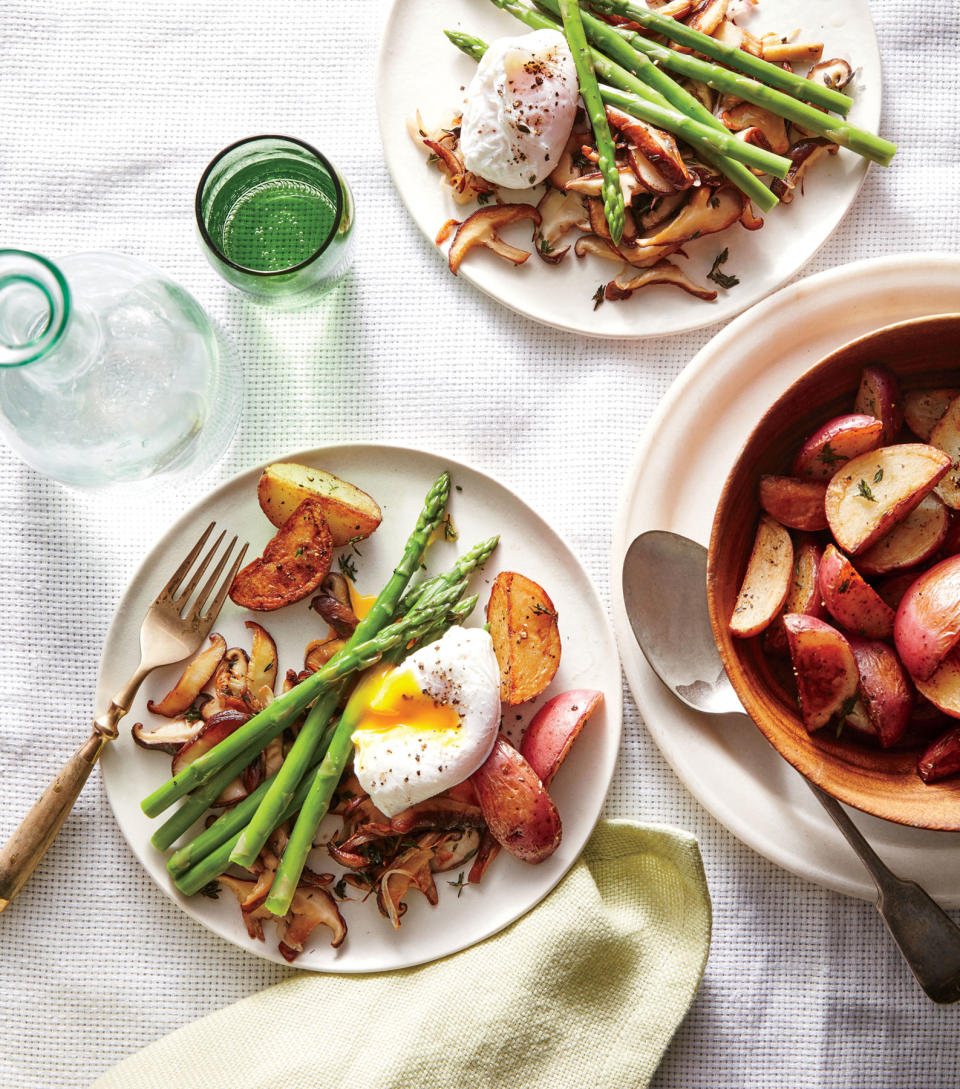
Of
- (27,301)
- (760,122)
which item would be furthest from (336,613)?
(760,122)

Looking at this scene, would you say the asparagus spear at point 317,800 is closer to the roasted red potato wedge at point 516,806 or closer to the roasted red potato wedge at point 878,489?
the roasted red potato wedge at point 516,806

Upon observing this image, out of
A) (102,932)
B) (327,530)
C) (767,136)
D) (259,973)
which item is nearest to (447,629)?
(327,530)

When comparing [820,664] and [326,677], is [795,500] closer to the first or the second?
[820,664]

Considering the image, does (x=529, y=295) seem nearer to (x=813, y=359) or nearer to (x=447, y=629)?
(x=813, y=359)

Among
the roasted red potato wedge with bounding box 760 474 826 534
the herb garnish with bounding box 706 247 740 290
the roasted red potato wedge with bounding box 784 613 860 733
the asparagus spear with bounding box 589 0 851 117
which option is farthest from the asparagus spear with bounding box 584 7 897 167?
the roasted red potato wedge with bounding box 784 613 860 733

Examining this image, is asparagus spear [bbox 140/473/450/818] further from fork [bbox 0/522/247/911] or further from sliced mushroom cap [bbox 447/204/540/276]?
sliced mushroom cap [bbox 447/204/540/276]
